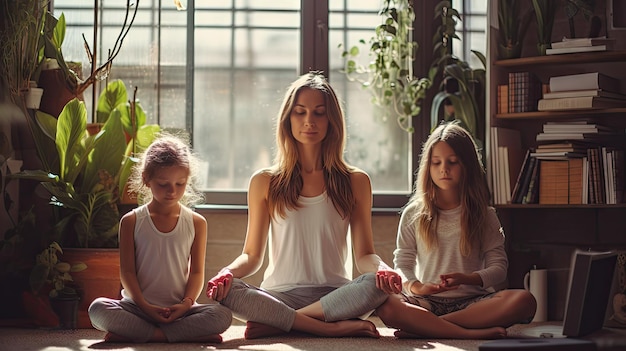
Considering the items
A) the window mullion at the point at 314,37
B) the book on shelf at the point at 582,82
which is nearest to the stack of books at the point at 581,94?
the book on shelf at the point at 582,82

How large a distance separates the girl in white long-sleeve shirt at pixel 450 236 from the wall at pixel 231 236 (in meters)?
0.67

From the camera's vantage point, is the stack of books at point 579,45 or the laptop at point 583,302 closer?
the laptop at point 583,302

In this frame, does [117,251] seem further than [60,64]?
No

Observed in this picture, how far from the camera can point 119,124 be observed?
323 centimetres

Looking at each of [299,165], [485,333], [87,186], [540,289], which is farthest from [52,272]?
[540,289]

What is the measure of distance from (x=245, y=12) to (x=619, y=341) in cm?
253

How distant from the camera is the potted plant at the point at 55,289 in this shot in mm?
3037

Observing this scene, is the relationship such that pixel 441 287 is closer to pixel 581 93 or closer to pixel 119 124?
pixel 581 93

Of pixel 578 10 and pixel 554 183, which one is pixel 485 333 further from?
pixel 578 10

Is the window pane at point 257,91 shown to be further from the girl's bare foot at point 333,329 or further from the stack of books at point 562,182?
the girl's bare foot at point 333,329

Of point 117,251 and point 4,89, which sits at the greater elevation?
point 4,89


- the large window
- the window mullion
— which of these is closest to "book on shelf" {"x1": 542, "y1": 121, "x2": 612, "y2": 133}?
the large window

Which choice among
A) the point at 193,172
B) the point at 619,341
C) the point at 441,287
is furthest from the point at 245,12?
the point at 619,341

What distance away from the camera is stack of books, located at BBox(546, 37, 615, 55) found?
3332 millimetres
